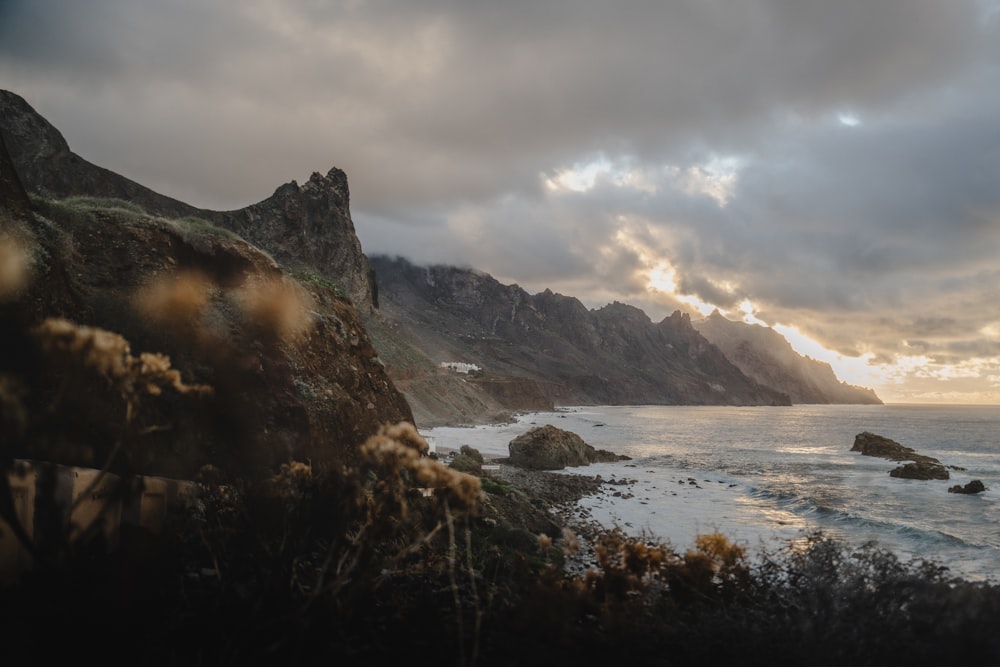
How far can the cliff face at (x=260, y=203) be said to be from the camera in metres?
37.8

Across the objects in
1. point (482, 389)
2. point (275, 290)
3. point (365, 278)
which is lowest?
point (482, 389)

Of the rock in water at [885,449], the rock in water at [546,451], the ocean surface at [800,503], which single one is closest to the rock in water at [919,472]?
the ocean surface at [800,503]

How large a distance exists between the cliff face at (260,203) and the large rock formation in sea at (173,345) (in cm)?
363

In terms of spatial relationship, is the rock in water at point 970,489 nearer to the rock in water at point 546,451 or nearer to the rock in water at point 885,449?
the rock in water at point 885,449

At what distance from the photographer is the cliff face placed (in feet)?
124

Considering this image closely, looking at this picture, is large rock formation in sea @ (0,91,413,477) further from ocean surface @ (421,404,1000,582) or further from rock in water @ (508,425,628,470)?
rock in water @ (508,425,628,470)

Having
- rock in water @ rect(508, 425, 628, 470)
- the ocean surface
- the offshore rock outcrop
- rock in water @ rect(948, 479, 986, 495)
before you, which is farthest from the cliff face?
the offshore rock outcrop

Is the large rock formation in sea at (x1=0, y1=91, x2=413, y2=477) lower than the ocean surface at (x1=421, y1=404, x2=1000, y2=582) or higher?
higher

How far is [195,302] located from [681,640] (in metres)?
8.16

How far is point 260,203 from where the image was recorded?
5838cm

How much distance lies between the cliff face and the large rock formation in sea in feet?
11.9

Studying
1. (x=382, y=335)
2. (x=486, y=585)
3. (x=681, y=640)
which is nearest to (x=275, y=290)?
(x=486, y=585)

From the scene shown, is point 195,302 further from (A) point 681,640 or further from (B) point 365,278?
(B) point 365,278

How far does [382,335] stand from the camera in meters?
78.6
